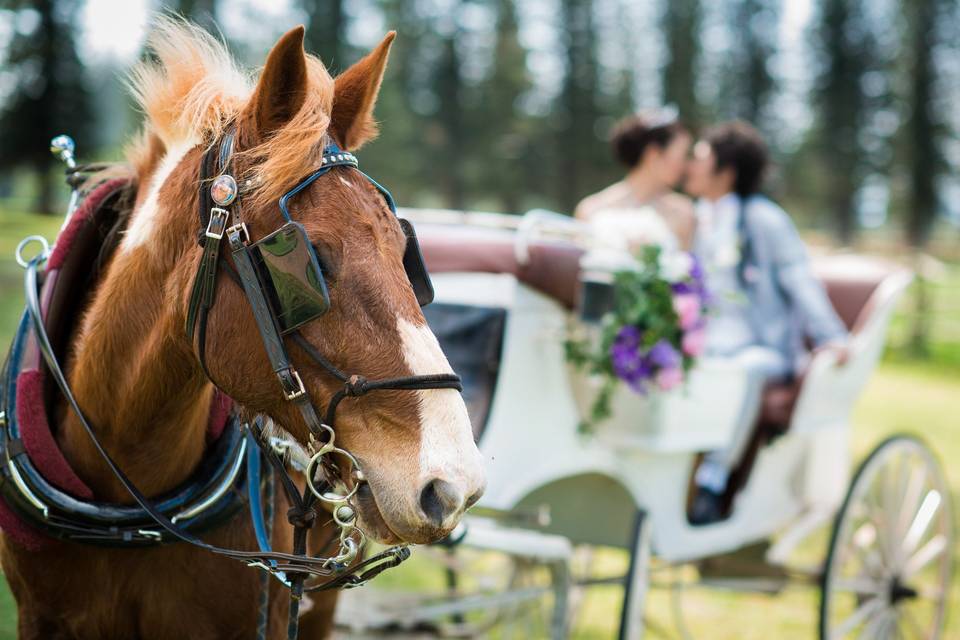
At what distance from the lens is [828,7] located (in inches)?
1419

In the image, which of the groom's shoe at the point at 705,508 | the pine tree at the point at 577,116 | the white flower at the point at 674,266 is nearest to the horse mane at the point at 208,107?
the white flower at the point at 674,266

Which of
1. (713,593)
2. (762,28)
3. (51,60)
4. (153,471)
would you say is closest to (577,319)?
(153,471)

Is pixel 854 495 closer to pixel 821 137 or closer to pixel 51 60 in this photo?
pixel 51 60

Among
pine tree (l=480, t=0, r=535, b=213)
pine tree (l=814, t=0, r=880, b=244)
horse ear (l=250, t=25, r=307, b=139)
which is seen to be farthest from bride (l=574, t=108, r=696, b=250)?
pine tree (l=814, t=0, r=880, b=244)

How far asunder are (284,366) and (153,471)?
0.53 metres

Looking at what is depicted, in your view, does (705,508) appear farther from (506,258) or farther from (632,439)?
(506,258)

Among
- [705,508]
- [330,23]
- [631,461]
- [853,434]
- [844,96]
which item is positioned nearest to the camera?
[631,461]

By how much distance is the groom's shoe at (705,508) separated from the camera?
3.50 metres

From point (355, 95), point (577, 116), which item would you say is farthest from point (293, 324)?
point (577, 116)

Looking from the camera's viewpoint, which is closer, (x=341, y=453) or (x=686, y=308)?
(x=341, y=453)

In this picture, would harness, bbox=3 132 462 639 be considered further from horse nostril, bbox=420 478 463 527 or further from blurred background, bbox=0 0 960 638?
blurred background, bbox=0 0 960 638

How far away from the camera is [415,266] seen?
1600mm

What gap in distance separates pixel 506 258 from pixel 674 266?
0.66 m

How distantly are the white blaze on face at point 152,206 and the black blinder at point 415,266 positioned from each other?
433 mm
